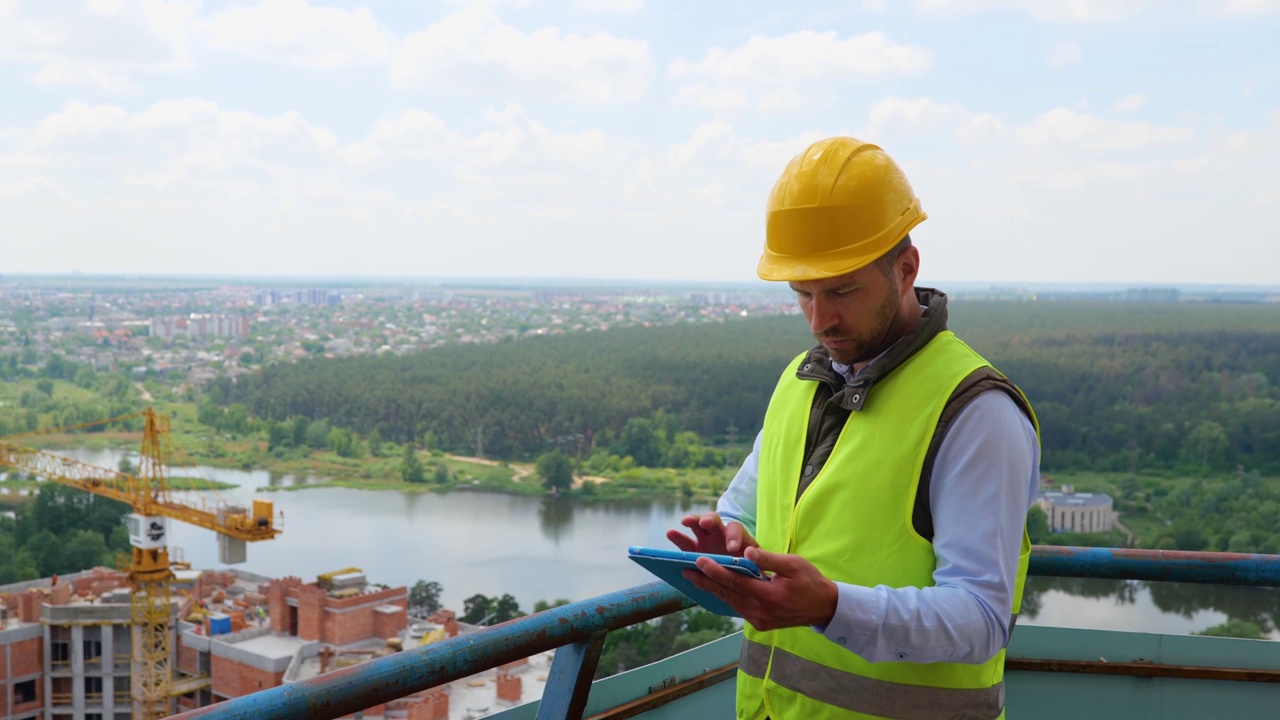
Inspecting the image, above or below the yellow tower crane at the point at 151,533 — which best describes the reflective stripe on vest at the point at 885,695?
above

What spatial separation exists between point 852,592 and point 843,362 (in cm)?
23

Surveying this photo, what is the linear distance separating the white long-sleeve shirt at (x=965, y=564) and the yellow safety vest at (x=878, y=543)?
26 mm

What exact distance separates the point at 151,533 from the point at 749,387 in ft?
54.8

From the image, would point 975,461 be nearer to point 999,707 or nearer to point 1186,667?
point 999,707

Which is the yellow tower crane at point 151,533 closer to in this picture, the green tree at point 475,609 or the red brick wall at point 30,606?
the red brick wall at point 30,606

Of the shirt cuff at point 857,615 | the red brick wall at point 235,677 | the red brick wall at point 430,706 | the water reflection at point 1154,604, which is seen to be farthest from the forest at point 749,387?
the shirt cuff at point 857,615

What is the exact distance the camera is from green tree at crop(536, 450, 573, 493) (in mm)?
29062

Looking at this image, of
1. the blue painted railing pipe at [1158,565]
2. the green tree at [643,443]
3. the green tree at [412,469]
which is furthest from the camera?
the green tree at [643,443]

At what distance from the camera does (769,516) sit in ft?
3.04

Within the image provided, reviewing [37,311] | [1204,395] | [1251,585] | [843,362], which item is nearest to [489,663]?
[843,362]

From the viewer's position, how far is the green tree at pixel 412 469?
30328 millimetres

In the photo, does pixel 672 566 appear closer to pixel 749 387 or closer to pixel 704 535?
pixel 704 535

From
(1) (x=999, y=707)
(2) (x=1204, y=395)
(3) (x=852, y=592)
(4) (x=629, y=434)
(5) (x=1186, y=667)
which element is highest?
(3) (x=852, y=592)

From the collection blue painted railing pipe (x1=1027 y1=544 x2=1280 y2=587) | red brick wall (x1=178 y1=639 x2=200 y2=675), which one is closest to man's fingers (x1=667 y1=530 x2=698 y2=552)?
blue painted railing pipe (x1=1027 y1=544 x2=1280 y2=587)
